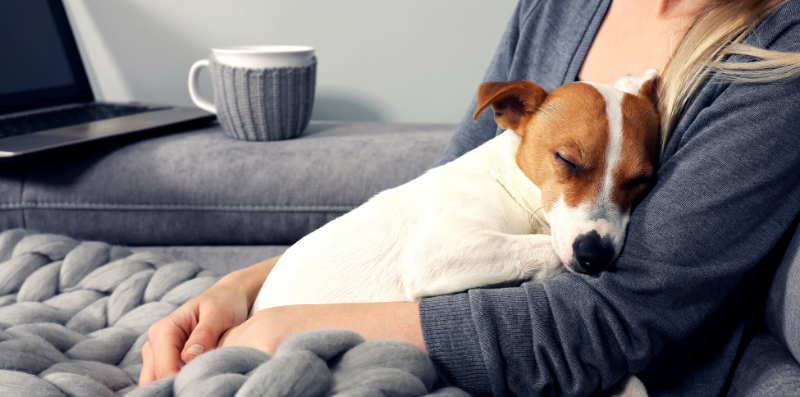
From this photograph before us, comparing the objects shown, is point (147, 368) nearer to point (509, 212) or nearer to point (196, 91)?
point (509, 212)

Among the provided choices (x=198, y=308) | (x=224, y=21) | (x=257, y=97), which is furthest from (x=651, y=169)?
(x=224, y=21)

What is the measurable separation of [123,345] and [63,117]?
126cm

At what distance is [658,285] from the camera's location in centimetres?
65

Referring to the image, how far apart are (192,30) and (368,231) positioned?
1565mm

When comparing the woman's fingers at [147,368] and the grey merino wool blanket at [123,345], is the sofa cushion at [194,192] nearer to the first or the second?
the grey merino wool blanket at [123,345]

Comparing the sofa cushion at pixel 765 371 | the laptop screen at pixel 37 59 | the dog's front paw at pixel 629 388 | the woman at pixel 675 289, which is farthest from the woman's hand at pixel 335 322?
the laptop screen at pixel 37 59

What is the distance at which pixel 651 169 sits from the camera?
0.78 m

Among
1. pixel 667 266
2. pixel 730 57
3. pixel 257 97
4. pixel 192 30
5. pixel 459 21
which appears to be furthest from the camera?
pixel 192 30

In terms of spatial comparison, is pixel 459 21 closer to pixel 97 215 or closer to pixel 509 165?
pixel 509 165

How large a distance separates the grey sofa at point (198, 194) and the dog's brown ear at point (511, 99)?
535 millimetres

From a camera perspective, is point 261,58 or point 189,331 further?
point 261,58

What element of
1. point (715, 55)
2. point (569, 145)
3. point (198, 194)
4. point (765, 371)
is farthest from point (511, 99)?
point (198, 194)

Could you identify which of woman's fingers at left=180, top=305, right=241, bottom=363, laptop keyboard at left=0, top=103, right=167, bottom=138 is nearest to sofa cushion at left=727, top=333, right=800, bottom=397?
woman's fingers at left=180, top=305, right=241, bottom=363

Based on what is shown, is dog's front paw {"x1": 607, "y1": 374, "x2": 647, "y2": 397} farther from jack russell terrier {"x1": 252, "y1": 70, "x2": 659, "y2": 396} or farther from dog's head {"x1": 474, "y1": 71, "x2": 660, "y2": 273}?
dog's head {"x1": 474, "y1": 71, "x2": 660, "y2": 273}
